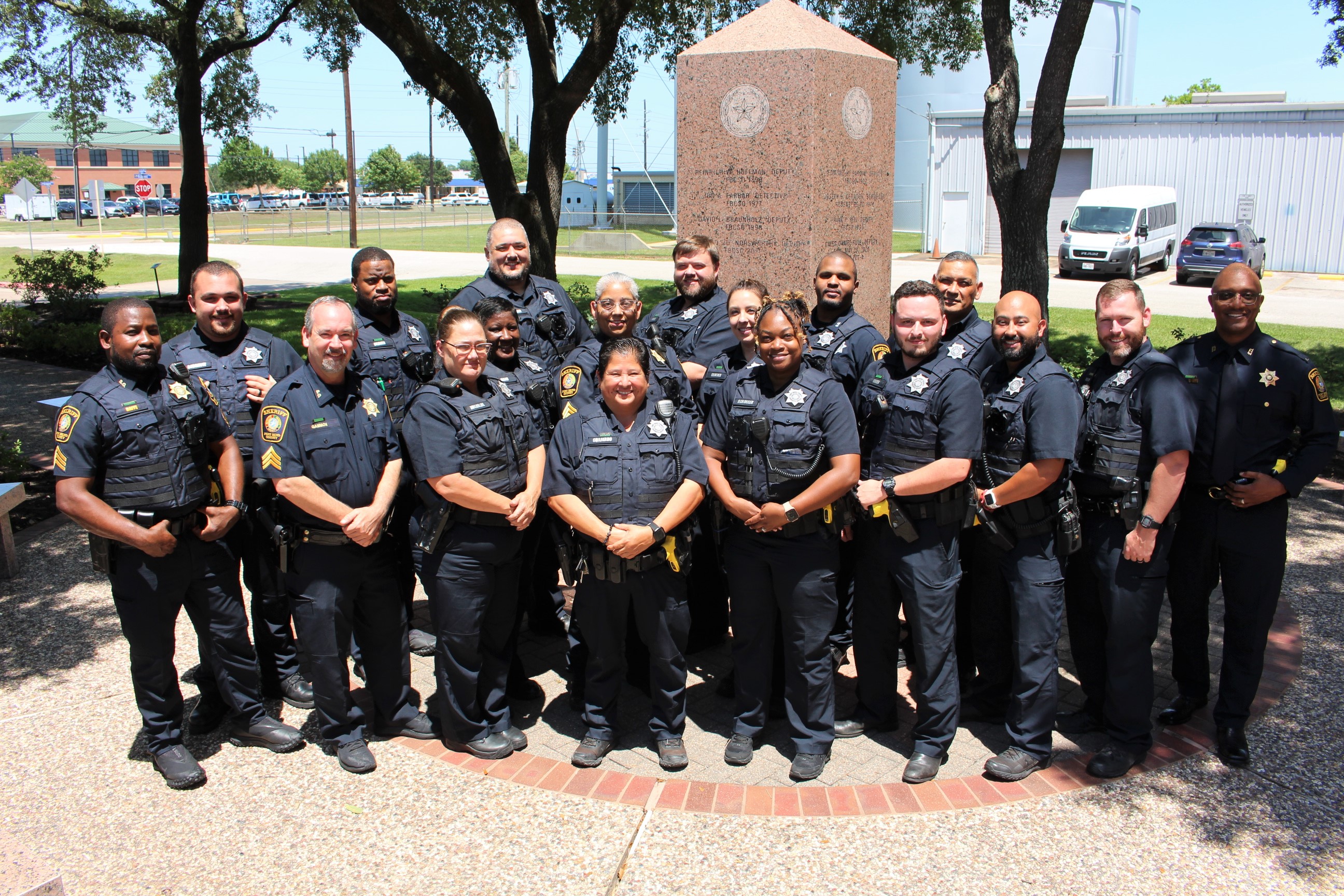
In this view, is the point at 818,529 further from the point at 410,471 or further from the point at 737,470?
the point at 410,471

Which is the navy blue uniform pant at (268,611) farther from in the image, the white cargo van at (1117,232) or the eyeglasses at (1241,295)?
the white cargo van at (1117,232)

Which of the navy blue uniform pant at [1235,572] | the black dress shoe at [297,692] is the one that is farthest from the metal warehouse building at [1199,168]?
the black dress shoe at [297,692]

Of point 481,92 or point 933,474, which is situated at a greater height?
point 481,92

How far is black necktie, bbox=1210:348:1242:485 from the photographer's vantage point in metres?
4.29

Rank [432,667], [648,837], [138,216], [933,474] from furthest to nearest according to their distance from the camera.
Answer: [138,216] < [432,667] < [933,474] < [648,837]

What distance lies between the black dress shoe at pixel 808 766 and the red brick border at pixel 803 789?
0.05m

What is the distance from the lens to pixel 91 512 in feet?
12.9

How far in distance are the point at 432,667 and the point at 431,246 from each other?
3252 centimetres

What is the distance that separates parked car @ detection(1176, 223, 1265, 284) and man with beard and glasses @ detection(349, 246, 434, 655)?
2329 cm

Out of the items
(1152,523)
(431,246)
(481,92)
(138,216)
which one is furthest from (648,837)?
(138,216)

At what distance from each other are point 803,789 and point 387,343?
3.32m

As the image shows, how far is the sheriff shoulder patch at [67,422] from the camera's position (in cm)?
396

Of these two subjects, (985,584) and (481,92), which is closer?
(985,584)

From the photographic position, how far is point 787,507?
13.1ft
